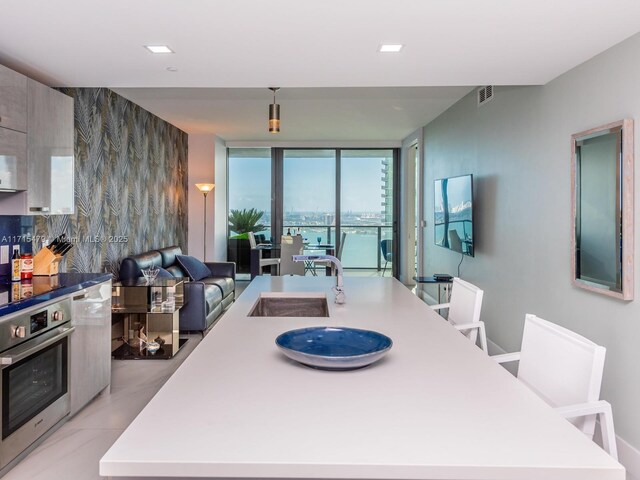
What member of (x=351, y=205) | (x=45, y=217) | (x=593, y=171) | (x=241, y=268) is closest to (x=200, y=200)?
(x=241, y=268)

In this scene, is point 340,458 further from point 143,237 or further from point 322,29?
point 143,237

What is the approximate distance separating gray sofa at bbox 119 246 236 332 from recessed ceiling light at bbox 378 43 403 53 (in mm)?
3202

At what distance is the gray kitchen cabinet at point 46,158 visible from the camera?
295 centimetres

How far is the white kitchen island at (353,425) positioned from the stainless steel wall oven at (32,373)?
1.33 m

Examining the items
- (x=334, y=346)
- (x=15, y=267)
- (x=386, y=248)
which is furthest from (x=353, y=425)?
(x=386, y=248)

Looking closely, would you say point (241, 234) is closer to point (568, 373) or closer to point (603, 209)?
point (603, 209)

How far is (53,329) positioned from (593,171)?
10.6ft

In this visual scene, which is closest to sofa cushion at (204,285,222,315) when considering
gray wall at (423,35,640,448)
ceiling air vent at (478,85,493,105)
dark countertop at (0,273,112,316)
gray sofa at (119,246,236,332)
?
gray sofa at (119,246,236,332)

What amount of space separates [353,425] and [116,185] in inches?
187

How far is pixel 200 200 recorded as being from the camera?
309 inches

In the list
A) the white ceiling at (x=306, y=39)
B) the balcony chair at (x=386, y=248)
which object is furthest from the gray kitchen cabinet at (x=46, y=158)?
the balcony chair at (x=386, y=248)

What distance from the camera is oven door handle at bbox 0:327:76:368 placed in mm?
2301

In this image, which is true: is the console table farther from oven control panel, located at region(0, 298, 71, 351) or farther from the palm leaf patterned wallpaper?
oven control panel, located at region(0, 298, 71, 351)

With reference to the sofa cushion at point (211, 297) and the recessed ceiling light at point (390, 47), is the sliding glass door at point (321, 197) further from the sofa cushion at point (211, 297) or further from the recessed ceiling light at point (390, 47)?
the recessed ceiling light at point (390, 47)
